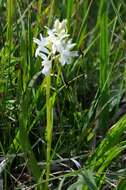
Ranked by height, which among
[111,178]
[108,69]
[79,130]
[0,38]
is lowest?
[111,178]

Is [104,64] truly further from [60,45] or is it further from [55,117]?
[60,45]

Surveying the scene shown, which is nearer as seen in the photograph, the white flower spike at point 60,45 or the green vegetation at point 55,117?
the white flower spike at point 60,45

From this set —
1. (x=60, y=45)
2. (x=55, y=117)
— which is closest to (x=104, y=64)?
(x=55, y=117)

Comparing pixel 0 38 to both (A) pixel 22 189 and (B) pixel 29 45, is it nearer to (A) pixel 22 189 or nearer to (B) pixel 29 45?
(B) pixel 29 45

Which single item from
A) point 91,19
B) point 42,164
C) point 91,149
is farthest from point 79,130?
point 91,19

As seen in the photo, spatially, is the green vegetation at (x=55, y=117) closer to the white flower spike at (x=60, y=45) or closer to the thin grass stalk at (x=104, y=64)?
the thin grass stalk at (x=104, y=64)

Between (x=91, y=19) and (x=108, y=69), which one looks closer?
(x=108, y=69)

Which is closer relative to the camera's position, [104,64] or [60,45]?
[60,45]

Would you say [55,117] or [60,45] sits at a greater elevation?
[60,45]

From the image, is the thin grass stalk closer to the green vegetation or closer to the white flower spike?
the green vegetation

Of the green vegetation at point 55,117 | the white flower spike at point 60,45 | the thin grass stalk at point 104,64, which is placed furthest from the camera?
the thin grass stalk at point 104,64

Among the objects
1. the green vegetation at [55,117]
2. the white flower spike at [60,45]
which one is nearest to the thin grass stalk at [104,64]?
the green vegetation at [55,117]
